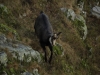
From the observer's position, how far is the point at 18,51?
1164 centimetres

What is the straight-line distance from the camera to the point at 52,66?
13531 mm

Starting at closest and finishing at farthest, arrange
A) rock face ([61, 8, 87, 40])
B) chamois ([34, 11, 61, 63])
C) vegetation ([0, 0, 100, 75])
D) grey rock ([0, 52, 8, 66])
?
grey rock ([0, 52, 8, 66])
chamois ([34, 11, 61, 63])
vegetation ([0, 0, 100, 75])
rock face ([61, 8, 87, 40])

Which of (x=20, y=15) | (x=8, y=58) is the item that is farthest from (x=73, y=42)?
(x=8, y=58)

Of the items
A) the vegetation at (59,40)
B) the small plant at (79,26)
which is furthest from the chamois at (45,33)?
the small plant at (79,26)

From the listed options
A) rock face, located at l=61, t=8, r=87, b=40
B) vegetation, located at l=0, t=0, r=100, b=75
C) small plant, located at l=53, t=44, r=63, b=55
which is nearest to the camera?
vegetation, located at l=0, t=0, r=100, b=75

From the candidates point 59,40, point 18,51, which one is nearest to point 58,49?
point 59,40

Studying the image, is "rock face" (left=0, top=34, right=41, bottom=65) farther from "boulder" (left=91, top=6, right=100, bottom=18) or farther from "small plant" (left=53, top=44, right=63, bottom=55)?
"boulder" (left=91, top=6, right=100, bottom=18)

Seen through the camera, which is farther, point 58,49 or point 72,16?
point 72,16

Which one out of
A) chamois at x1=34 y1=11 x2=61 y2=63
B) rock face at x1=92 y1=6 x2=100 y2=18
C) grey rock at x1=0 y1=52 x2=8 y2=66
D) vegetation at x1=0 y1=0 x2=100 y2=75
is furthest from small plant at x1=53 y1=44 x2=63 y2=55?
rock face at x1=92 y1=6 x2=100 y2=18

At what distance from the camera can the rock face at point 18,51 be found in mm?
11438

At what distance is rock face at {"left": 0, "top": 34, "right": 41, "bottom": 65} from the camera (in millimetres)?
11438

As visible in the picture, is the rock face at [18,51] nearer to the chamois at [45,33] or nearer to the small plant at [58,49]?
the chamois at [45,33]

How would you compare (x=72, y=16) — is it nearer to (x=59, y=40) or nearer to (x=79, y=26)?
(x=79, y=26)

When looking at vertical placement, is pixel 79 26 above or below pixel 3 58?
below
